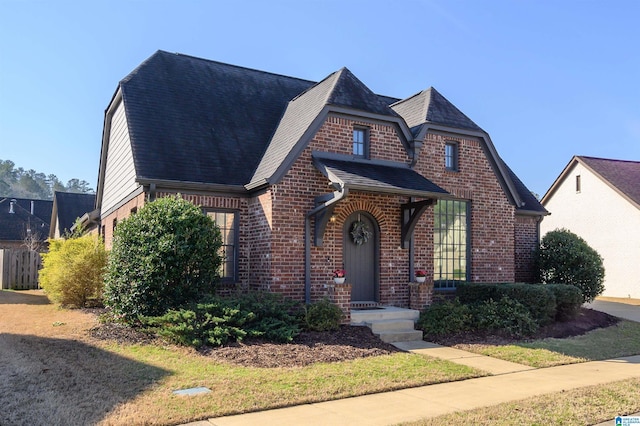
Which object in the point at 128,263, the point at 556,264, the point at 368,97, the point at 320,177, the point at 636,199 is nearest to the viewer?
the point at 128,263

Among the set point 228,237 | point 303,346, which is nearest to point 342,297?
point 303,346

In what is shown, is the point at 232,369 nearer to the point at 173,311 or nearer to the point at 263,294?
the point at 173,311

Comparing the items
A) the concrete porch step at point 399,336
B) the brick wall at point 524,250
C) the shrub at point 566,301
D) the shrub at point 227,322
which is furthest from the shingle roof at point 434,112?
the shrub at point 227,322

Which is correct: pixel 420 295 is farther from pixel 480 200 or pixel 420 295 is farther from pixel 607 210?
pixel 607 210

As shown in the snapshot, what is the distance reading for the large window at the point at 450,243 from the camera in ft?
47.9

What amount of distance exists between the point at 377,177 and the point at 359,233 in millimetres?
1519

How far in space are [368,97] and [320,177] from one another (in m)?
2.71

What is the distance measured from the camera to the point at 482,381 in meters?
7.86

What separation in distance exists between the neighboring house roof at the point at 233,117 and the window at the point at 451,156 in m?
0.50

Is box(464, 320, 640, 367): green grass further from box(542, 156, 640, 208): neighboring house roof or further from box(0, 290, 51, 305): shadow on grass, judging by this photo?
box(542, 156, 640, 208): neighboring house roof

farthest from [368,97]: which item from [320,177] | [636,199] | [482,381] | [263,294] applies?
[636,199]

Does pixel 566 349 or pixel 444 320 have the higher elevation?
pixel 444 320

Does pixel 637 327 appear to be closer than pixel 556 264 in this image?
Yes

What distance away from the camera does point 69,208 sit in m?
34.7
